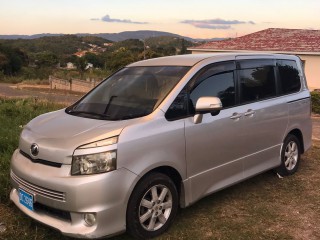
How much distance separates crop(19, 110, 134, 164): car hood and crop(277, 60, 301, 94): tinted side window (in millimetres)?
2758

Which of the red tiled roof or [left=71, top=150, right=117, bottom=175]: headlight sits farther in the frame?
the red tiled roof

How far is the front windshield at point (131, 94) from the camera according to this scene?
3.89 m

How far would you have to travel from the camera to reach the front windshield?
3.89 meters

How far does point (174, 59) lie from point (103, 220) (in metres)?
2.14

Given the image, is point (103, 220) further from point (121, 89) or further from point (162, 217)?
point (121, 89)

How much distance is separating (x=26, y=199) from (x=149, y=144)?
1.24m

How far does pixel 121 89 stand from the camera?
4363 millimetres

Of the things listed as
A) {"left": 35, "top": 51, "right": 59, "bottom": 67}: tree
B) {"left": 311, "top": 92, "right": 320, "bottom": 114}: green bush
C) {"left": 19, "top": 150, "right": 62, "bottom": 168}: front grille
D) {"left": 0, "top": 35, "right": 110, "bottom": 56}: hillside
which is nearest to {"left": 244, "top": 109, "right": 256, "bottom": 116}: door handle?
{"left": 19, "top": 150, "right": 62, "bottom": 168}: front grille

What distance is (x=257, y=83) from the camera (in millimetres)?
4996

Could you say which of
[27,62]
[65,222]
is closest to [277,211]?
[65,222]

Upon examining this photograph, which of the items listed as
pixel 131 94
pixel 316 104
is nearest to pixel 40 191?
pixel 131 94

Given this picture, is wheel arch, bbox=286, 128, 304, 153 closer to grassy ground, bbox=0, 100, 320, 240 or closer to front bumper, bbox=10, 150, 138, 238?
grassy ground, bbox=0, 100, 320, 240

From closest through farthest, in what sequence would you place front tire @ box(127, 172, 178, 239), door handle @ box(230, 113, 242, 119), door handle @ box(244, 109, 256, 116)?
front tire @ box(127, 172, 178, 239) → door handle @ box(230, 113, 242, 119) → door handle @ box(244, 109, 256, 116)

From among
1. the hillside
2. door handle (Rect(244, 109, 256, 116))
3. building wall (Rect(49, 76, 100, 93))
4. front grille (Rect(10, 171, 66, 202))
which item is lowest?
building wall (Rect(49, 76, 100, 93))
